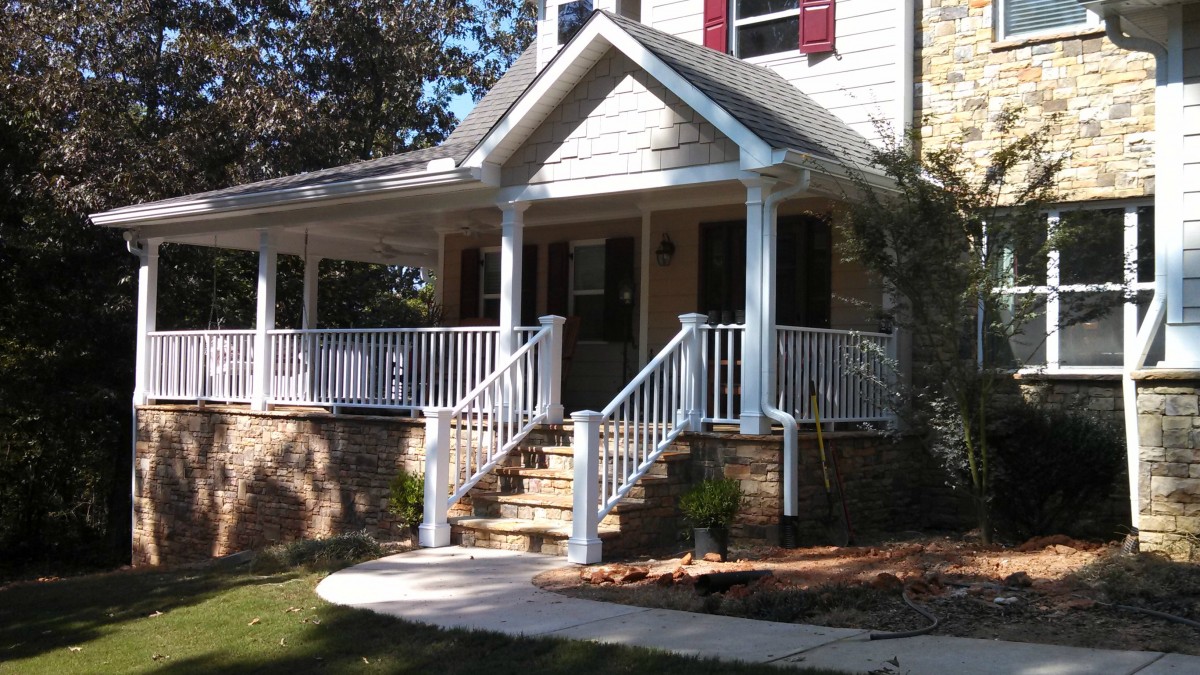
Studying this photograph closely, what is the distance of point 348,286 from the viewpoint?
2316 centimetres

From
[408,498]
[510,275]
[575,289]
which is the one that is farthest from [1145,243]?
[408,498]

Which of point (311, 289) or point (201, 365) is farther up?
point (311, 289)

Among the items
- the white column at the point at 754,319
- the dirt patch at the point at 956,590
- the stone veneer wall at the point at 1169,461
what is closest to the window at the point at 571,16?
the white column at the point at 754,319

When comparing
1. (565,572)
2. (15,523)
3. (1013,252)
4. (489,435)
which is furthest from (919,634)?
(15,523)

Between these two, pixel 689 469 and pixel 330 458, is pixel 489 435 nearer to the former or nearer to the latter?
pixel 689 469

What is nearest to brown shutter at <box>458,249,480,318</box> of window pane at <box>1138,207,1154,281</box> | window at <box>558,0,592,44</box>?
window at <box>558,0,592,44</box>

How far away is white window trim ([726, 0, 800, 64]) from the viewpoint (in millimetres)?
13219

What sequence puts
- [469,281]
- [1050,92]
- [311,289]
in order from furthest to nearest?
[311,289]
[469,281]
[1050,92]

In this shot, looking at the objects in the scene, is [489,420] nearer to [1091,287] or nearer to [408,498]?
[408,498]

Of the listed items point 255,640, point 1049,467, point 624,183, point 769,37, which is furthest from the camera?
point 769,37

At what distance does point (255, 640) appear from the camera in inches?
278

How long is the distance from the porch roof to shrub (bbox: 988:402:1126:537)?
270 centimetres

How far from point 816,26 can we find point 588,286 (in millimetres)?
4073

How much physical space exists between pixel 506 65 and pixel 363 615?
20755 millimetres
